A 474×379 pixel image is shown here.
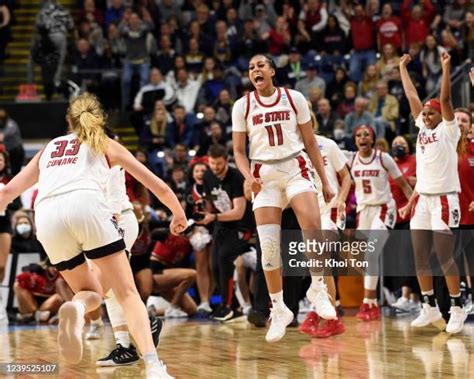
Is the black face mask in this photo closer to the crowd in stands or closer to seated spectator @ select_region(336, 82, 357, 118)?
the crowd in stands

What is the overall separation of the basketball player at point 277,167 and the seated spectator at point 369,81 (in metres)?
8.79

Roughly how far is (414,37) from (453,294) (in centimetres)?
999

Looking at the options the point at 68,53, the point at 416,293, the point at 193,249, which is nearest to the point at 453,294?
the point at 416,293

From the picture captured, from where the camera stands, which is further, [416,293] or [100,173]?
[416,293]

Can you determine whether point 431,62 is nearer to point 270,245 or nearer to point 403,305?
point 403,305

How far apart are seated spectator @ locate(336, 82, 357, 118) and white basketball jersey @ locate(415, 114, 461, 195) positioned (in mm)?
7028

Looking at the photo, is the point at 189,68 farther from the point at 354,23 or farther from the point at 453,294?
the point at 453,294

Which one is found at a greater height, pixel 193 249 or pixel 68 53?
pixel 68 53

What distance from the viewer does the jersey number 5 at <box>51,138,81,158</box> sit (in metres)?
6.21

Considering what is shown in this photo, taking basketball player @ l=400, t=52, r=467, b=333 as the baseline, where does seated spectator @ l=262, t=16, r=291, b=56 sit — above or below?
above

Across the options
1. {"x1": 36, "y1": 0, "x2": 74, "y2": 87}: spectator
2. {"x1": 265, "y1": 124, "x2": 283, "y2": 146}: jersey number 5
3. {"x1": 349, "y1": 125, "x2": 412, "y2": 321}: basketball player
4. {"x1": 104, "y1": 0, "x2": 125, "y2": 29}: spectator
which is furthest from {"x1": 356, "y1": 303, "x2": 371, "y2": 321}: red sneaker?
{"x1": 104, "y1": 0, "x2": 125, "y2": 29}: spectator

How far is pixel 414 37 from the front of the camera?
18219 millimetres

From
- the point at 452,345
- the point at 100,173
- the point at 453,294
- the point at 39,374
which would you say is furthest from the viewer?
the point at 453,294

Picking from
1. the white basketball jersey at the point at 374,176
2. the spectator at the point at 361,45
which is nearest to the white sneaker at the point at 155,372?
the white basketball jersey at the point at 374,176
